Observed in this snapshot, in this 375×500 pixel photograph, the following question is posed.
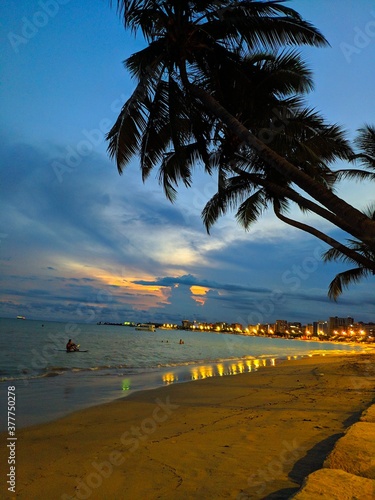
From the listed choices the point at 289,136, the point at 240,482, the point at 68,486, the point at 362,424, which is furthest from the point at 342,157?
the point at 68,486

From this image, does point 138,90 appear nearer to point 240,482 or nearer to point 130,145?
point 130,145

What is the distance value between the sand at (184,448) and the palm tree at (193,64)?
3.18 metres

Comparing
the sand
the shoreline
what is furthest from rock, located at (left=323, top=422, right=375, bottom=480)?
the shoreline

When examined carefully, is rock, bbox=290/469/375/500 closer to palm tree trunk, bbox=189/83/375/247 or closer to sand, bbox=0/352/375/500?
sand, bbox=0/352/375/500

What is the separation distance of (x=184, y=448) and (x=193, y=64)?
758 cm

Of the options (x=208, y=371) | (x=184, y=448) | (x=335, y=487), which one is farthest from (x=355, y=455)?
(x=208, y=371)

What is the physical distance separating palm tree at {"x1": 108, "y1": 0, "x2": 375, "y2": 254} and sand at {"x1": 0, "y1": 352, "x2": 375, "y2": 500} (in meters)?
3.18

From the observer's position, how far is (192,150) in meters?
10.7

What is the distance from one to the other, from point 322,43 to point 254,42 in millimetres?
1226

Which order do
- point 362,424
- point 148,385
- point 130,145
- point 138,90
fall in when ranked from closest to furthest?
point 362,424
point 138,90
point 130,145
point 148,385

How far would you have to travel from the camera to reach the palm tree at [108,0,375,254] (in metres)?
6.69

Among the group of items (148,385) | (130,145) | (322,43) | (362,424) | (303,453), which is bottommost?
(148,385)

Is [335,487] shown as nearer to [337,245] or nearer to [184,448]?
[184,448]

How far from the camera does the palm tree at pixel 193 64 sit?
6.69 metres
